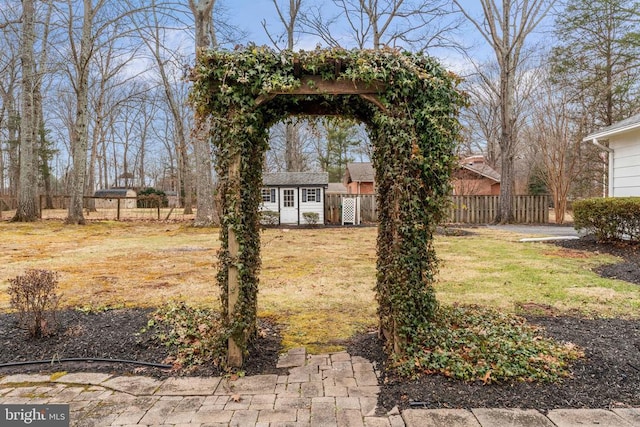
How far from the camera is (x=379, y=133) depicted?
2904 mm

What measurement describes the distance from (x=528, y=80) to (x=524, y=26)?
17.0 ft

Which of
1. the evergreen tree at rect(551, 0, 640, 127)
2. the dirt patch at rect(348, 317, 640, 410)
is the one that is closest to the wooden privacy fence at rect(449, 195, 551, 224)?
the evergreen tree at rect(551, 0, 640, 127)

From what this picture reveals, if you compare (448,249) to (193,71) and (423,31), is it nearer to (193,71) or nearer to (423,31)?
(193,71)

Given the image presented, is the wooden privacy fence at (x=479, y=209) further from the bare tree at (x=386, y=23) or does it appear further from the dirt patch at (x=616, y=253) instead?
the dirt patch at (x=616, y=253)

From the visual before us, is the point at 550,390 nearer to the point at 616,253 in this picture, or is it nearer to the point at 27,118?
the point at 616,253

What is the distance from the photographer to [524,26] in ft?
47.8

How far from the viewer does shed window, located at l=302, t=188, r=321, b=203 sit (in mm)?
16062

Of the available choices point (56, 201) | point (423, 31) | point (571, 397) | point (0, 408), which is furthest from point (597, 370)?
point (56, 201)

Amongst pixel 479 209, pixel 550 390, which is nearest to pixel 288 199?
pixel 479 209

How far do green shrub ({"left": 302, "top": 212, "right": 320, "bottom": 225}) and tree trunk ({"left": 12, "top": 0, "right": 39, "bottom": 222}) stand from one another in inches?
410

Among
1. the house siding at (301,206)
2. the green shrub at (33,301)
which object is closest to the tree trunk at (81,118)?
the house siding at (301,206)

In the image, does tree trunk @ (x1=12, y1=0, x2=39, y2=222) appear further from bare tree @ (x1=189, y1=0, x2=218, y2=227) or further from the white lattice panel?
the white lattice panel

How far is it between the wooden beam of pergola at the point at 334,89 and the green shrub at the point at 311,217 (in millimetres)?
13032

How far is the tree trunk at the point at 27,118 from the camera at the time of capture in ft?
42.3
